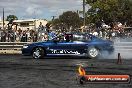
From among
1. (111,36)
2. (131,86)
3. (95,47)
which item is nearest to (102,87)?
(131,86)

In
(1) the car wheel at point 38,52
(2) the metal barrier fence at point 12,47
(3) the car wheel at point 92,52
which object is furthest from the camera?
(2) the metal barrier fence at point 12,47

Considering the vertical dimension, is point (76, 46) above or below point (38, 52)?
above

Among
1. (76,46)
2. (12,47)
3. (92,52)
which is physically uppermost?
(76,46)

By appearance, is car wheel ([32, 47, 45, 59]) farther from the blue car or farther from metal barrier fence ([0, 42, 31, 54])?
metal barrier fence ([0, 42, 31, 54])

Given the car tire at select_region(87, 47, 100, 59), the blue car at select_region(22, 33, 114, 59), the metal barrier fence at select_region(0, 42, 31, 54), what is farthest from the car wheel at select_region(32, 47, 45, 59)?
the metal barrier fence at select_region(0, 42, 31, 54)

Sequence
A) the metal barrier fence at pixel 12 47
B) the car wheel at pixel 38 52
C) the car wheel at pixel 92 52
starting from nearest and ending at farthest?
the car wheel at pixel 92 52, the car wheel at pixel 38 52, the metal barrier fence at pixel 12 47

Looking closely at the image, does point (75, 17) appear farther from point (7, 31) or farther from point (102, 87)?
point (102, 87)

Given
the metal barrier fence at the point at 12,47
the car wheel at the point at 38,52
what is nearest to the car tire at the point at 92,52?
the car wheel at the point at 38,52

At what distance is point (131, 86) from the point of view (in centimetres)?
1153

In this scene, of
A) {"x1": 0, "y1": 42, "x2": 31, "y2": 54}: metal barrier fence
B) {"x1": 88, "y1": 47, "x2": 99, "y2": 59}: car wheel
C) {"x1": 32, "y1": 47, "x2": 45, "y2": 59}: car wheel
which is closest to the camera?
{"x1": 88, "y1": 47, "x2": 99, "y2": 59}: car wheel

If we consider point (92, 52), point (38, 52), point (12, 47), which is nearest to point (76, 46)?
point (92, 52)

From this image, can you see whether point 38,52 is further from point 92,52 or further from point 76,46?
point 92,52

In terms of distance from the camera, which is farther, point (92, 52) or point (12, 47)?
point (12, 47)

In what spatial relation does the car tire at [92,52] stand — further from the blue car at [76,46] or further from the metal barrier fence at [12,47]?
the metal barrier fence at [12,47]
